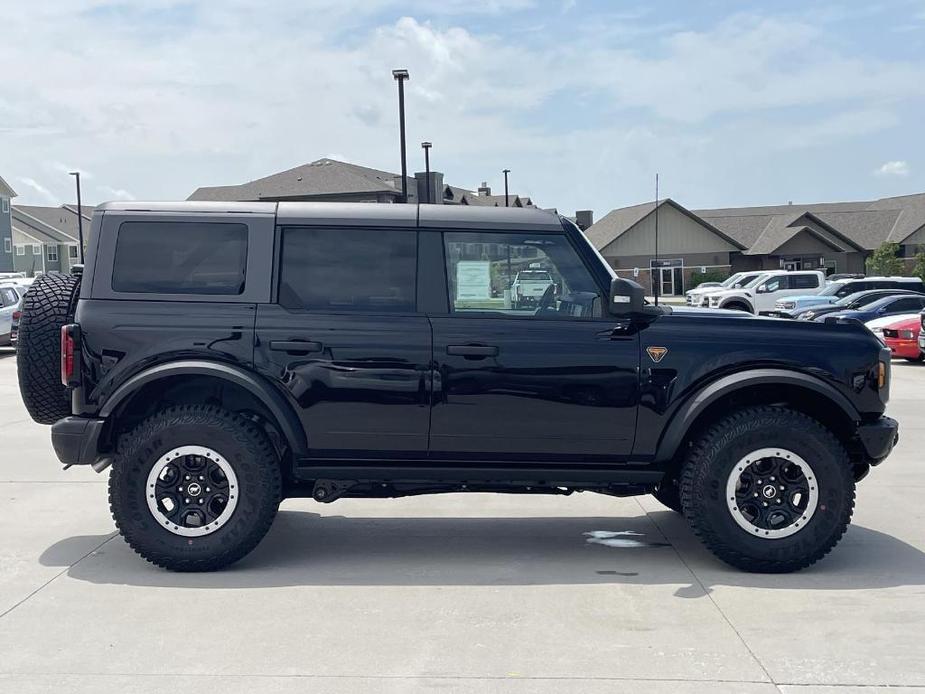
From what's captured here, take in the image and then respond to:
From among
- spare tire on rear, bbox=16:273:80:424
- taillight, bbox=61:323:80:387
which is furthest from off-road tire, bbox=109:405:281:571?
spare tire on rear, bbox=16:273:80:424

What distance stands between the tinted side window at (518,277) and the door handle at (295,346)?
801mm

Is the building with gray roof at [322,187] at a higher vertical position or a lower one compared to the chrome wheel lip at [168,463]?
higher

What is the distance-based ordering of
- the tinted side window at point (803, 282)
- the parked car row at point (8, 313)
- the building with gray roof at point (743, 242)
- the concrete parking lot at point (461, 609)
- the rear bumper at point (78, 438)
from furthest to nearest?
the building with gray roof at point (743, 242) < the tinted side window at point (803, 282) < the parked car row at point (8, 313) < the rear bumper at point (78, 438) < the concrete parking lot at point (461, 609)

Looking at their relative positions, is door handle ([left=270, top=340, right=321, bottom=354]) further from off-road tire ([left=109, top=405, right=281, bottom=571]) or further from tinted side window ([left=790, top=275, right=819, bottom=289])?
tinted side window ([left=790, top=275, right=819, bottom=289])

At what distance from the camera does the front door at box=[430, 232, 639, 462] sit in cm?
574

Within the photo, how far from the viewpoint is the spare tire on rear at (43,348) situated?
5.89m

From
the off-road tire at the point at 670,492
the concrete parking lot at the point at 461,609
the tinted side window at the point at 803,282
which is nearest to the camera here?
the concrete parking lot at the point at 461,609

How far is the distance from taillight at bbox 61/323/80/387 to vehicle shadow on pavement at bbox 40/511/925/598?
112 centimetres

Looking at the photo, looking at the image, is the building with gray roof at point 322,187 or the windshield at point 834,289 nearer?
the windshield at point 834,289

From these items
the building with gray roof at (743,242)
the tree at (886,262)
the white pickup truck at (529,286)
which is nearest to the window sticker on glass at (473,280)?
the white pickup truck at (529,286)

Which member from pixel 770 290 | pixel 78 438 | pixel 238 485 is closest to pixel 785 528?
pixel 238 485

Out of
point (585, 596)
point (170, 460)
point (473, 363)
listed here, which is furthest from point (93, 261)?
point (585, 596)

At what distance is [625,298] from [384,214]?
1.46m

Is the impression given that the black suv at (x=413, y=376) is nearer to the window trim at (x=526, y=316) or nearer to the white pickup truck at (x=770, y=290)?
the window trim at (x=526, y=316)
